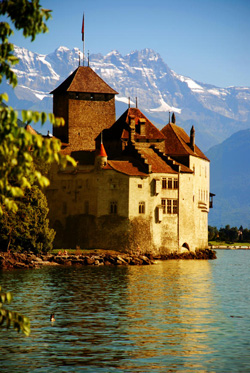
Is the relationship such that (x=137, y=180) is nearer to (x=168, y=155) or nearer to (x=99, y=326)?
(x=168, y=155)

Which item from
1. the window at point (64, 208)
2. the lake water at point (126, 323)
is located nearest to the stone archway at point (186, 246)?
the window at point (64, 208)

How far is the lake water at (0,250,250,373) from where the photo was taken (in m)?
32.5


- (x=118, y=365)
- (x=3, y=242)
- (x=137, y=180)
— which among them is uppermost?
(x=137, y=180)

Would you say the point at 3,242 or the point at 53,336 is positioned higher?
the point at 3,242

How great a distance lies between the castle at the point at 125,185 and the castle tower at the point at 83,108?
0.14 m

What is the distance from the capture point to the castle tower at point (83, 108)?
367 feet

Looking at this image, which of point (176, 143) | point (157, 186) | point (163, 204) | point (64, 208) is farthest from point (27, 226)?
point (176, 143)

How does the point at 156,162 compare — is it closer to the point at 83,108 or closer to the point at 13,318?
the point at 83,108

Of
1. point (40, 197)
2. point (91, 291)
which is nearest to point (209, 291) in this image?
point (91, 291)

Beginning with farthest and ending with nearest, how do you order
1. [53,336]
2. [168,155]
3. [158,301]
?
1. [168,155]
2. [158,301]
3. [53,336]

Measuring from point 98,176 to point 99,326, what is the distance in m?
53.0

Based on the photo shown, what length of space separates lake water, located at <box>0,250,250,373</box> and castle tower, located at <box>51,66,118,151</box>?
1521 inches

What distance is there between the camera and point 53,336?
125ft

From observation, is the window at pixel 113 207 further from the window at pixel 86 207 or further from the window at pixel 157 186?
the window at pixel 157 186
